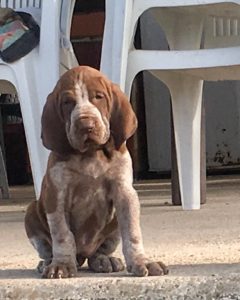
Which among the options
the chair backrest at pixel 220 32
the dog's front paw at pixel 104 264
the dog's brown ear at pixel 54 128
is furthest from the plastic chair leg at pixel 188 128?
the dog's brown ear at pixel 54 128

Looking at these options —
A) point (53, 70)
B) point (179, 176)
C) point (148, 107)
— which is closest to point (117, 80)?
point (53, 70)

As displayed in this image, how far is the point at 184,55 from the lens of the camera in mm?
3154

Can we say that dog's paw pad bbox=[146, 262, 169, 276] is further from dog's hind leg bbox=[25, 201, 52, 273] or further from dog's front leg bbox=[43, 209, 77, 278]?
dog's hind leg bbox=[25, 201, 52, 273]

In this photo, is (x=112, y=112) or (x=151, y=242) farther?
(x=151, y=242)

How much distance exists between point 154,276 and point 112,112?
370 millimetres

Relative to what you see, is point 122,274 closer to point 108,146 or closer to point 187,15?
point 108,146

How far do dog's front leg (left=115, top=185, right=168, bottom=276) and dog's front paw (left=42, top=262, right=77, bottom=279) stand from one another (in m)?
0.12

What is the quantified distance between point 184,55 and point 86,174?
116 centimetres

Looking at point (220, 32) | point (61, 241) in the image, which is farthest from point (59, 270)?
point (220, 32)

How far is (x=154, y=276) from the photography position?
2002mm

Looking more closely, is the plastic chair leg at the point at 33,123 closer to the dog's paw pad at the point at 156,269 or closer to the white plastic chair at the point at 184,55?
the white plastic chair at the point at 184,55

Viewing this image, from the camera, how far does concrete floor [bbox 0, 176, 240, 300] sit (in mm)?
1907

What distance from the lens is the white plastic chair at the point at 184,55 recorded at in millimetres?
3137

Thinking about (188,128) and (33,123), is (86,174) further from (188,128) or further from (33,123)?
(188,128)
